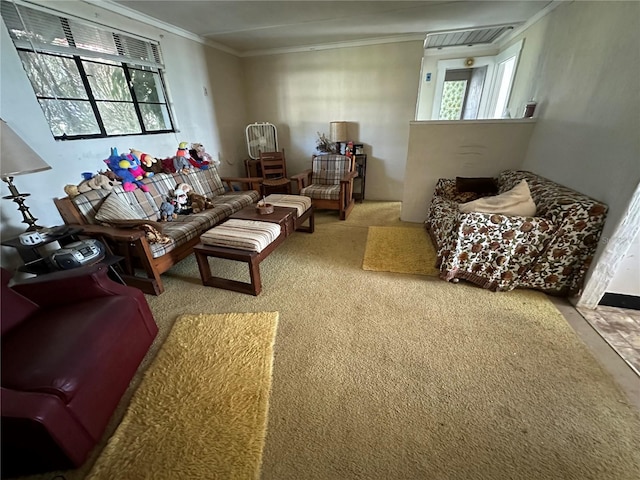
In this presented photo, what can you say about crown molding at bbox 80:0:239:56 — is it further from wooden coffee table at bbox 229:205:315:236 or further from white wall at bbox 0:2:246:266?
wooden coffee table at bbox 229:205:315:236

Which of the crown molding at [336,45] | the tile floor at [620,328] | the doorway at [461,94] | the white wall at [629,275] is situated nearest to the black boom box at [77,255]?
the tile floor at [620,328]

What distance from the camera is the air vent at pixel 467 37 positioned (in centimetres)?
348

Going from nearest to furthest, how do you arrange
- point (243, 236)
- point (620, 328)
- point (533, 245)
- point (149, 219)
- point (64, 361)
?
point (64, 361) → point (620, 328) → point (533, 245) → point (243, 236) → point (149, 219)

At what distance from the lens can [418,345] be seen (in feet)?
5.25

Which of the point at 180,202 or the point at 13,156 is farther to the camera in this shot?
the point at 180,202

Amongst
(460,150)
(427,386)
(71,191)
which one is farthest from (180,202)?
(460,150)

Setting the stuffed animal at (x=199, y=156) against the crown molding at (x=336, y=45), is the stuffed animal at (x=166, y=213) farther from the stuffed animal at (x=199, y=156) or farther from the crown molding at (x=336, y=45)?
the crown molding at (x=336, y=45)

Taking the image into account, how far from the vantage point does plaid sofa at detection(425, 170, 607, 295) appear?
1.82 meters

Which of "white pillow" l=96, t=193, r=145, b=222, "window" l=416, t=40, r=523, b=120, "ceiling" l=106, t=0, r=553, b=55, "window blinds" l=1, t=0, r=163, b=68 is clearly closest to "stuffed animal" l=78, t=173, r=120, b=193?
"white pillow" l=96, t=193, r=145, b=222

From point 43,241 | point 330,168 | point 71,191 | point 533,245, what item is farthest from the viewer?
point 330,168

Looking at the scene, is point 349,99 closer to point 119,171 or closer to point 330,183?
point 330,183

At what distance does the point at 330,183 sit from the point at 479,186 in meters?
1.92

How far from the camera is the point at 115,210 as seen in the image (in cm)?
219

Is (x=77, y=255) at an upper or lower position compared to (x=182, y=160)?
lower
